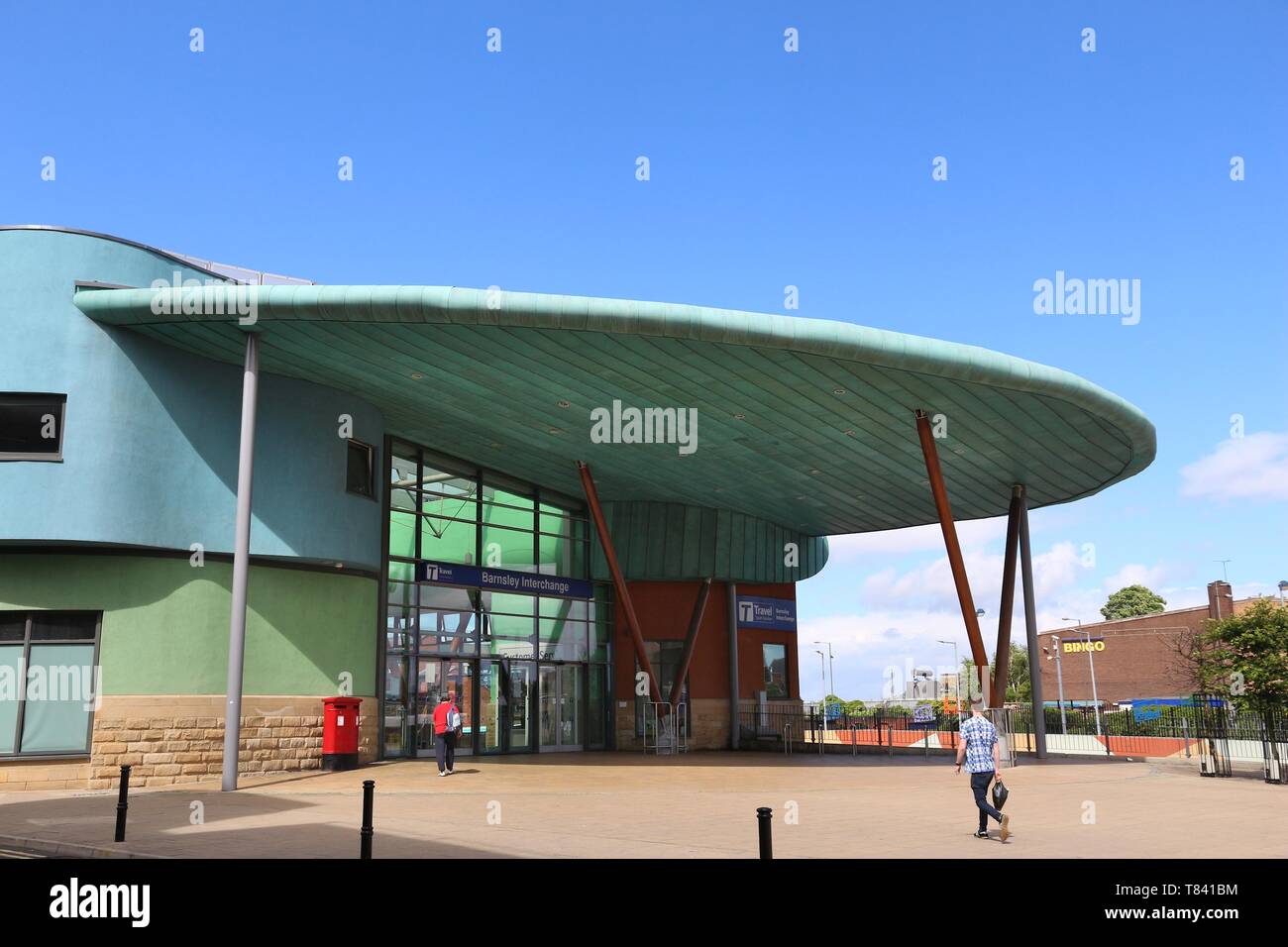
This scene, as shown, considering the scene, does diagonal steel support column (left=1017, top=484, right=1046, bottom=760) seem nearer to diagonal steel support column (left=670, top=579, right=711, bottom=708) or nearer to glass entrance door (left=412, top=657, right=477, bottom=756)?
diagonal steel support column (left=670, top=579, right=711, bottom=708)

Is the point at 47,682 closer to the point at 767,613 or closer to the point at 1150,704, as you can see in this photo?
the point at 767,613

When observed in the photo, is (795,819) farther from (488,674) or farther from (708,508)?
(708,508)

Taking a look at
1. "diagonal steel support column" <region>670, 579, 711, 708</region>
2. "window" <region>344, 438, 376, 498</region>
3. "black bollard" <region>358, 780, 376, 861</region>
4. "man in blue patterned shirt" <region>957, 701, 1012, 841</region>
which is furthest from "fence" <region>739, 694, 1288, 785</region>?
"black bollard" <region>358, 780, 376, 861</region>

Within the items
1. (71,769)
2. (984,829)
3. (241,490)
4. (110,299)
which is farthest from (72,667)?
(984,829)

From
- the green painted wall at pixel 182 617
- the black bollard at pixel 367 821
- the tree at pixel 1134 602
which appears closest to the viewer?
the black bollard at pixel 367 821

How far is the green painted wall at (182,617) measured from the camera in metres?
17.6

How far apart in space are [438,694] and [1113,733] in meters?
25.0

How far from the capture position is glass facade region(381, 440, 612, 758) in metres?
23.8

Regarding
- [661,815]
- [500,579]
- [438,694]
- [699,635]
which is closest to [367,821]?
[661,815]

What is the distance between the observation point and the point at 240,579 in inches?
661

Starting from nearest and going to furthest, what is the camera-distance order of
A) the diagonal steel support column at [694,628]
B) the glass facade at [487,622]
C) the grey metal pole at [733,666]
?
the glass facade at [487,622]
the diagonal steel support column at [694,628]
the grey metal pole at [733,666]

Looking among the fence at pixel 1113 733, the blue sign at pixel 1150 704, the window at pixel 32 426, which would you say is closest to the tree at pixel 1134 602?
the blue sign at pixel 1150 704

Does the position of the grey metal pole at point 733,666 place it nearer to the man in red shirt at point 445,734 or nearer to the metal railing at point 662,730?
the metal railing at point 662,730

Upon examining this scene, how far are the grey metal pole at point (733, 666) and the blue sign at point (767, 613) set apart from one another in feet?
1.19
